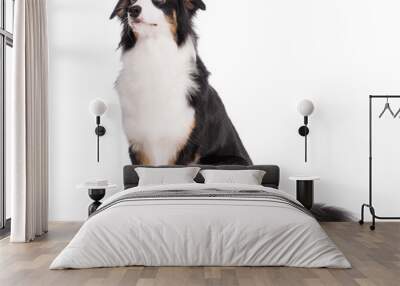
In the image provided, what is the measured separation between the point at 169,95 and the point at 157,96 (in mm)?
156

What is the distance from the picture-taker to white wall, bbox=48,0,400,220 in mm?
6727

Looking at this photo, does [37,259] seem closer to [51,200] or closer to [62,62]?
[51,200]

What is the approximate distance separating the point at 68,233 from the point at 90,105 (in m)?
1.65

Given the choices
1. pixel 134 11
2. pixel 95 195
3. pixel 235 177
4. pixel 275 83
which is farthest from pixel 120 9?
pixel 235 177

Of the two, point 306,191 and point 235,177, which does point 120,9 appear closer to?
point 235,177

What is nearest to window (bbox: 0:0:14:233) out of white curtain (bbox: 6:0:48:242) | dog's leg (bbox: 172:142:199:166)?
white curtain (bbox: 6:0:48:242)

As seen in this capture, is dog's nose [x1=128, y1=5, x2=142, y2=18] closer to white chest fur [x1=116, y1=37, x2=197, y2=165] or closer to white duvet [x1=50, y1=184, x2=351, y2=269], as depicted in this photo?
white chest fur [x1=116, y1=37, x2=197, y2=165]

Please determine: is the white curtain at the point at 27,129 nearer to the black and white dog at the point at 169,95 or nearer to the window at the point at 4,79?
the window at the point at 4,79

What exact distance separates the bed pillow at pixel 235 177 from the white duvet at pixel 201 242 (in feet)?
6.11

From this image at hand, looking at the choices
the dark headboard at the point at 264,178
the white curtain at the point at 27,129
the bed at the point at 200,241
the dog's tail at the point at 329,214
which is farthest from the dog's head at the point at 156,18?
the bed at the point at 200,241

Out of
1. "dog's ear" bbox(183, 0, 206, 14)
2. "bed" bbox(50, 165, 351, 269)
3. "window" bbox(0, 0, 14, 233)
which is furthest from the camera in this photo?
"dog's ear" bbox(183, 0, 206, 14)

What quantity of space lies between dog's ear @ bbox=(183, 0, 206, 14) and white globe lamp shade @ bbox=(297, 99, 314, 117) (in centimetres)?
178

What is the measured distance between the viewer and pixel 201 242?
4.14 meters

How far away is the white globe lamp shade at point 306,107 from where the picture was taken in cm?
652
